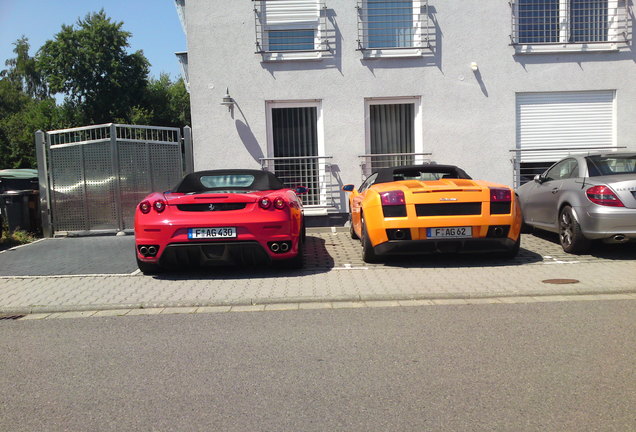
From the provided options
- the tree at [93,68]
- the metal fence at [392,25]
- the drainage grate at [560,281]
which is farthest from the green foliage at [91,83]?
the drainage grate at [560,281]

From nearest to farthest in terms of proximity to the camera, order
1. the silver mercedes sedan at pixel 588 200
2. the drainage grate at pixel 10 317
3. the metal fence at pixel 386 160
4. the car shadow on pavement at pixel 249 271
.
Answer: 1. the drainage grate at pixel 10 317
2. the car shadow on pavement at pixel 249 271
3. the silver mercedes sedan at pixel 588 200
4. the metal fence at pixel 386 160

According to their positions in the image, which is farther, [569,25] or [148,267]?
[569,25]

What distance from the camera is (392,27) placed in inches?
505

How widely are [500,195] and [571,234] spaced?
1.60m

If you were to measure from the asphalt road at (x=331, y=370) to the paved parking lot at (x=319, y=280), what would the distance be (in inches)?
21.6

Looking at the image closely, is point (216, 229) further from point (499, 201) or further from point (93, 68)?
point (93, 68)

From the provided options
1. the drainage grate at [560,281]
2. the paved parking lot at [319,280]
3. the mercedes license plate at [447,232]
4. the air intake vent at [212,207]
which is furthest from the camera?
the mercedes license plate at [447,232]

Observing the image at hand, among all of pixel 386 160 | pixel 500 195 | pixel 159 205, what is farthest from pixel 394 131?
pixel 159 205

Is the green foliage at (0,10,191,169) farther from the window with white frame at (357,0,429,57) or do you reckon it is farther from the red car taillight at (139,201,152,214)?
the red car taillight at (139,201,152,214)

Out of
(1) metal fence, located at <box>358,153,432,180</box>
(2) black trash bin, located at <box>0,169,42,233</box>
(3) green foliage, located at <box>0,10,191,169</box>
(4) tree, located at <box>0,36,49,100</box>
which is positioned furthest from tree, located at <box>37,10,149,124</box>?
(1) metal fence, located at <box>358,153,432,180</box>

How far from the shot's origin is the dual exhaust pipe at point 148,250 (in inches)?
280

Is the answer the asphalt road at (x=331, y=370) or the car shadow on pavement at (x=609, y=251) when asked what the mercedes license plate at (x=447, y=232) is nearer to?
the asphalt road at (x=331, y=370)

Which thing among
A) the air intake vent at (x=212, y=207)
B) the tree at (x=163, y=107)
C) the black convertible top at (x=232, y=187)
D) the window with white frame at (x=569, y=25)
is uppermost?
the tree at (x=163, y=107)

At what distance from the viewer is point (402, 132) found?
43.1ft
